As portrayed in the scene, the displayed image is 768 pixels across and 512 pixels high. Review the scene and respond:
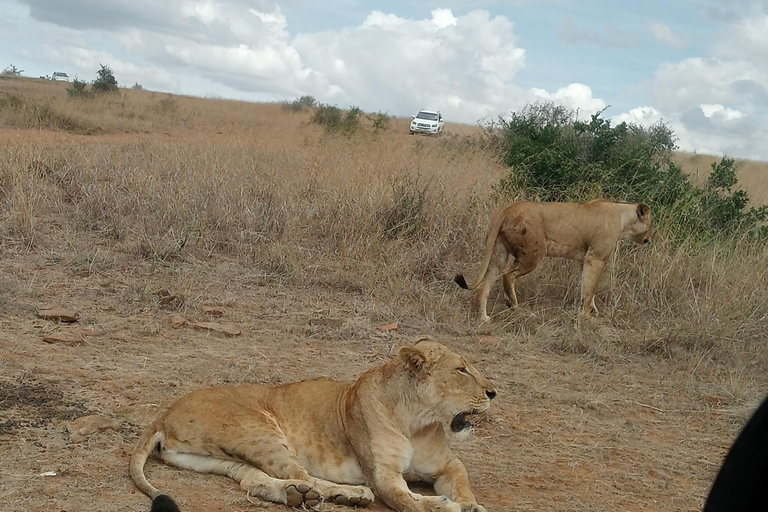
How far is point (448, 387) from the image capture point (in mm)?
4133

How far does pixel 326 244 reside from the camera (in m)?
8.70

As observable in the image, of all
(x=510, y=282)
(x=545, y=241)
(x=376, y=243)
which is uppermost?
(x=545, y=241)

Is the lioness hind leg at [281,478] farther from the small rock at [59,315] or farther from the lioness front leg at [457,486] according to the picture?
the small rock at [59,315]

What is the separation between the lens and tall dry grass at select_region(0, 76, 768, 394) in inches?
288

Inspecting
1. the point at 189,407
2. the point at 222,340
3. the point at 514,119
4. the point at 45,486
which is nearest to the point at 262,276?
the point at 222,340

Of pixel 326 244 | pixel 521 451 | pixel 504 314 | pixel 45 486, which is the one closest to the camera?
pixel 45 486

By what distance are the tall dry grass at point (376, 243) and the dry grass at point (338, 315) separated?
1.1 inches

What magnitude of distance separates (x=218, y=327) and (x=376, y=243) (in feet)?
8.21

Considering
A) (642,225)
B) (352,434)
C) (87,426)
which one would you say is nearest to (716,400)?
(642,225)

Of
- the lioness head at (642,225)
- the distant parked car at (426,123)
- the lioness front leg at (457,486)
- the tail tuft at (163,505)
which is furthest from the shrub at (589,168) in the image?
the distant parked car at (426,123)

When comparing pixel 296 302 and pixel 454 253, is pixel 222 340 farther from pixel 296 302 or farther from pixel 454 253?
pixel 454 253

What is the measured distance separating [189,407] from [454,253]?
4892mm

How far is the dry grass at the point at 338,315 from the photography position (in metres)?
4.48

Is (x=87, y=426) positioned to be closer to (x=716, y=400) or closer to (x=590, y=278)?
(x=716, y=400)
